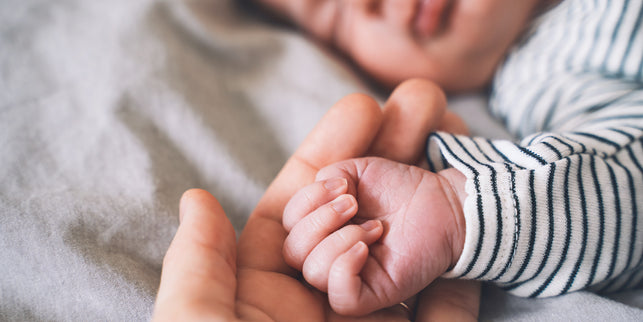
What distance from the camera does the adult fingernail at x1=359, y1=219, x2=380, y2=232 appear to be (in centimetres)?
47

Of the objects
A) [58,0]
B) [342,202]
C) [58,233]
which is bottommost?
[58,233]

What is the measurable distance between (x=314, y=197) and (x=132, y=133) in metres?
→ 0.37

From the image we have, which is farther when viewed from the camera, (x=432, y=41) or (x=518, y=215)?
(x=432, y=41)

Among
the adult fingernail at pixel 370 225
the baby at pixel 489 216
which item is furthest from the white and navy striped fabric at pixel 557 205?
the adult fingernail at pixel 370 225

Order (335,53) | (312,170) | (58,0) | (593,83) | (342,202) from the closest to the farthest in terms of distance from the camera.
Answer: (342,202) < (312,170) < (593,83) < (58,0) < (335,53)

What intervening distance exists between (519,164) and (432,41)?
0.44 m

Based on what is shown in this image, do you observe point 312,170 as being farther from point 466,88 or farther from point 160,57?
point 466,88

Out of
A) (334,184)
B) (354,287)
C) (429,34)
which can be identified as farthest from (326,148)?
(429,34)

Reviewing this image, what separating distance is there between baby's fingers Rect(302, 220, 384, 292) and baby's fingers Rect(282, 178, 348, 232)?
0.04m

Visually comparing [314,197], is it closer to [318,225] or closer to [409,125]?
[318,225]

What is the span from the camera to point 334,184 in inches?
18.8

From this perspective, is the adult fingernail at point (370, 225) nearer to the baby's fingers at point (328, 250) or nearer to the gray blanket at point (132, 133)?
the baby's fingers at point (328, 250)

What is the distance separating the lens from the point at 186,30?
892 mm

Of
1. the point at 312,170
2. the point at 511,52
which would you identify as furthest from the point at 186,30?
the point at 511,52
